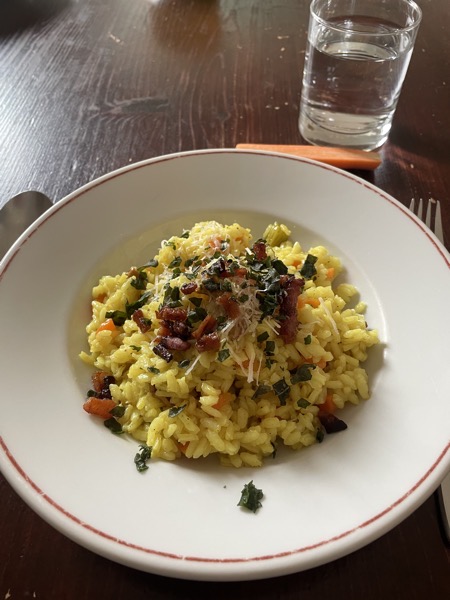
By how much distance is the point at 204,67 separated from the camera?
306cm

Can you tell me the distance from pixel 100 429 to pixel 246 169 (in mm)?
1121

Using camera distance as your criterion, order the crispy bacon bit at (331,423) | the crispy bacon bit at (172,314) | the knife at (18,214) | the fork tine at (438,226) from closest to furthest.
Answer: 1. the crispy bacon bit at (331,423)
2. the crispy bacon bit at (172,314)
3. the fork tine at (438,226)
4. the knife at (18,214)

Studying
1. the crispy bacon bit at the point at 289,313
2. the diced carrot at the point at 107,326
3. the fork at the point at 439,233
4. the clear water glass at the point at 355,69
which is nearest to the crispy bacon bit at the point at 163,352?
the diced carrot at the point at 107,326

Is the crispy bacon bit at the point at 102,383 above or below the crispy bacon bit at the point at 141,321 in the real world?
below

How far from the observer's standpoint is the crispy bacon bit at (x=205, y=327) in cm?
155

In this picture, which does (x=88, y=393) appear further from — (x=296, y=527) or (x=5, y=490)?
(x=296, y=527)

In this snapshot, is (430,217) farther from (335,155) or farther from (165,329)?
(165,329)

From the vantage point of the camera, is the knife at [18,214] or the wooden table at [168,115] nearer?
the wooden table at [168,115]

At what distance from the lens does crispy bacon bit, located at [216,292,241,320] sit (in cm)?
155

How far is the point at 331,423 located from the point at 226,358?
1.13 feet

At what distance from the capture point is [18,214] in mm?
2127

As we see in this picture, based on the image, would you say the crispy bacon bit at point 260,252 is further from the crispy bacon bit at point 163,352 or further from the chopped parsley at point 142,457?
the chopped parsley at point 142,457

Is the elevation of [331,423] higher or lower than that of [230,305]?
lower

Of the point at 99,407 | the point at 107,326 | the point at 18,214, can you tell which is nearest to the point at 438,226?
the point at 107,326
